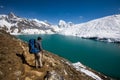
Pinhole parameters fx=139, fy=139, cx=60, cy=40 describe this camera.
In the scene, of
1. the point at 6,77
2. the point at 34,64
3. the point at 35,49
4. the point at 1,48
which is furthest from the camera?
the point at 1,48

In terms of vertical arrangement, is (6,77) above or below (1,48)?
below

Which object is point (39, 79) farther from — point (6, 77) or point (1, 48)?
point (1, 48)

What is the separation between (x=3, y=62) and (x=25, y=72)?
2294mm

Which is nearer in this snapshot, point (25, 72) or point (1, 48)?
point (25, 72)

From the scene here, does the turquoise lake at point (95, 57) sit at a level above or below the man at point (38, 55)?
below

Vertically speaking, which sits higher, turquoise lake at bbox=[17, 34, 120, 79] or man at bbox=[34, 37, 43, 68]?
man at bbox=[34, 37, 43, 68]

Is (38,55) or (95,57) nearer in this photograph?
(38,55)

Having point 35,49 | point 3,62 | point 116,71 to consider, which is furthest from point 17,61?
point 116,71

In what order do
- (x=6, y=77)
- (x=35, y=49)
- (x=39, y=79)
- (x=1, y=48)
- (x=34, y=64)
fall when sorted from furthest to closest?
(x=1, y=48), (x=34, y=64), (x=35, y=49), (x=39, y=79), (x=6, y=77)

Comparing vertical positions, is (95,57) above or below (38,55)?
below

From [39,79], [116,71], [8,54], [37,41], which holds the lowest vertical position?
[116,71]

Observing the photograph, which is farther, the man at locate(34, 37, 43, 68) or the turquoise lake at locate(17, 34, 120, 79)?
the turquoise lake at locate(17, 34, 120, 79)

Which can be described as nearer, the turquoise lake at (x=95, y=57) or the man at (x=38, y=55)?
the man at (x=38, y=55)

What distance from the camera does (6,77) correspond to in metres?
11.1
